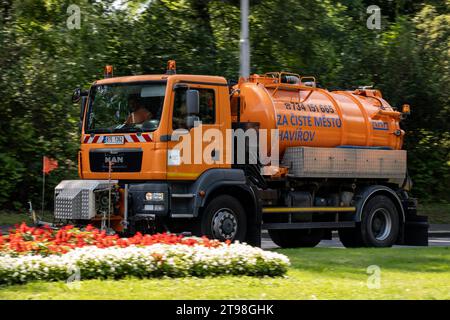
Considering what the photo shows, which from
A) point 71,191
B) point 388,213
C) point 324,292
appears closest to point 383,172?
point 388,213

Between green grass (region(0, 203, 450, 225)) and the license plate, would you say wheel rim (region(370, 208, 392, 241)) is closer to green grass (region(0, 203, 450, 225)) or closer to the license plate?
the license plate

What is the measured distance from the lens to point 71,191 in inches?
604

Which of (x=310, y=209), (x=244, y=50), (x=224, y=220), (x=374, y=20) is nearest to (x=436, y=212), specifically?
(x=374, y=20)

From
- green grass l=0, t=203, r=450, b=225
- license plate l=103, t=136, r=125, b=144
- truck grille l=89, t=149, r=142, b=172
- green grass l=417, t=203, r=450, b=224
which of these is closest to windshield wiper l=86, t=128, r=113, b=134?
license plate l=103, t=136, r=125, b=144

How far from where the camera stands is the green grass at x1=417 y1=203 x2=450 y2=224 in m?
28.0

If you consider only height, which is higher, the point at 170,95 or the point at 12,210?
the point at 170,95

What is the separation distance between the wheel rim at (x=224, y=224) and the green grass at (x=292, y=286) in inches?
93.9

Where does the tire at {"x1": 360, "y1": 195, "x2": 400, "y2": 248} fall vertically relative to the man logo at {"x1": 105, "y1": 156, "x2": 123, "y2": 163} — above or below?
below

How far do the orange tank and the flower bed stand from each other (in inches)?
190

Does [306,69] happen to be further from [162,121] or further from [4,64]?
[162,121]

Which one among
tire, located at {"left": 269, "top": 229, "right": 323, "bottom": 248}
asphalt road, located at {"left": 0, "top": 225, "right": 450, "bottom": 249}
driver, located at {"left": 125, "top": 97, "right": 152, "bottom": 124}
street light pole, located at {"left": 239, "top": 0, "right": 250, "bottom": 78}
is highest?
street light pole, located at {"left": 239, "top": 0, "right": 250, "bottom": 78}

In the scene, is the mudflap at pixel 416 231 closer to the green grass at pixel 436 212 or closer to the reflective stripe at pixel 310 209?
the reflective stripe at pixel 310 209

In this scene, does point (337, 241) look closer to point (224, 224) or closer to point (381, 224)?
point (381, 224)
